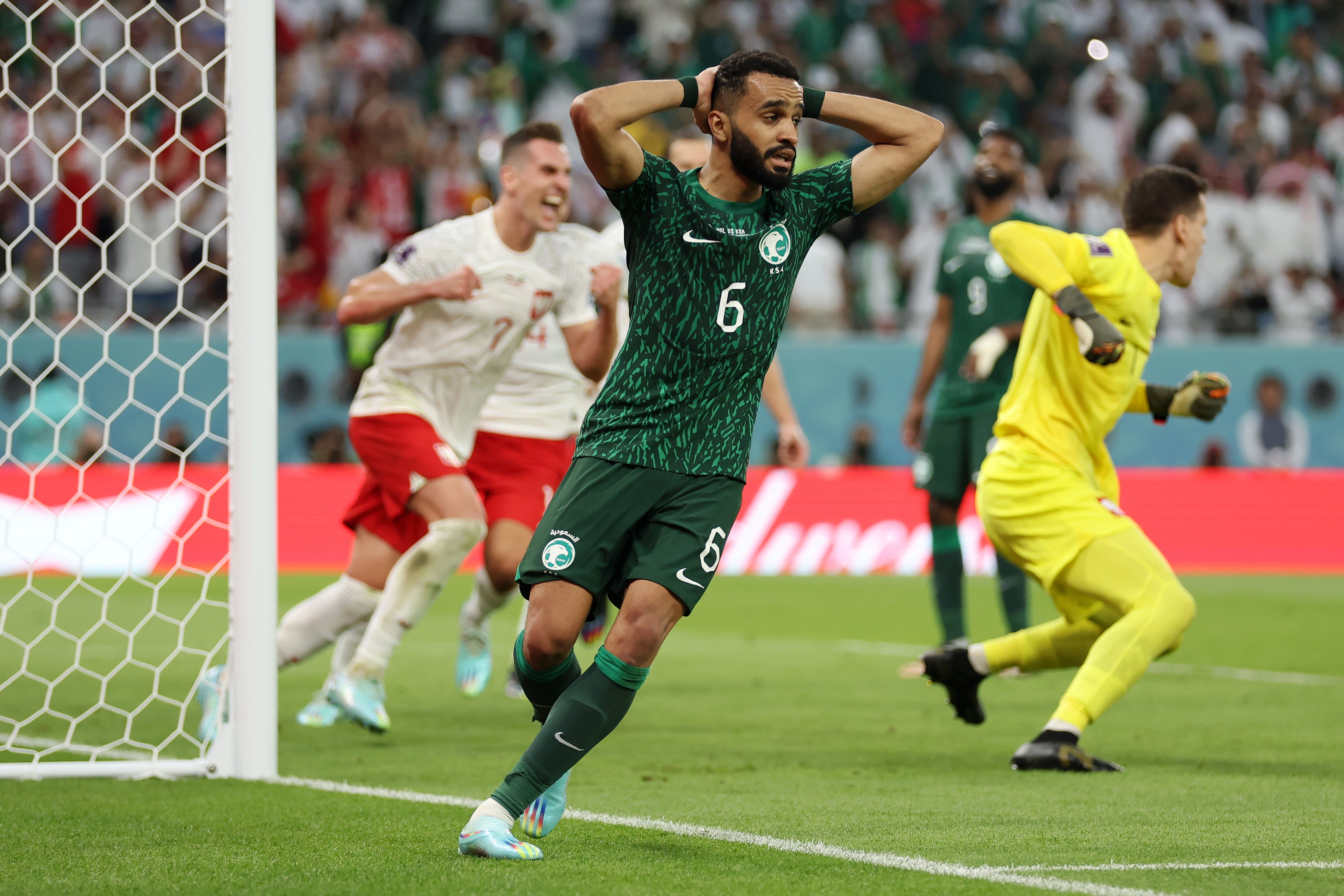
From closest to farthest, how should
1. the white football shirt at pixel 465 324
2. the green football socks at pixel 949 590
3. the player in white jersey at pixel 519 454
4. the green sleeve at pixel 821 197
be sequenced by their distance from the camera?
the green sleeve at pixel 821 197, the white football shirt at pixel 465 324, the player in white jersey at pixel 519 454, the green football socks at pixel 949 590

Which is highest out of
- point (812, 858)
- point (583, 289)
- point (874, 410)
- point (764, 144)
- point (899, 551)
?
point (764, 144)

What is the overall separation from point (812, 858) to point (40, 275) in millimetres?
12861

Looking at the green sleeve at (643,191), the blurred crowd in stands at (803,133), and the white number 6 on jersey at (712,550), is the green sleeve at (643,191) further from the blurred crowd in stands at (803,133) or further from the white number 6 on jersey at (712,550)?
the blurred crowd in stands at (803,133)

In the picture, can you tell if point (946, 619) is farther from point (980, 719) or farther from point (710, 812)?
point (710, 812)

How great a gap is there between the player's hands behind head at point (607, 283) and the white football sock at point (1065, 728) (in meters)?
2.07

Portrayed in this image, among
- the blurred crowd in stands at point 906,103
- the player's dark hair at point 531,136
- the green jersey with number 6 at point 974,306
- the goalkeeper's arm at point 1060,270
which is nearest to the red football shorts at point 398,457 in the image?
the player's dark hair at point 531,136

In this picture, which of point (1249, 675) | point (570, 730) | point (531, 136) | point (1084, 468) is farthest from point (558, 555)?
point (1249, 675)

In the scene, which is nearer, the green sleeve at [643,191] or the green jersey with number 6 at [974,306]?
the green sleeve at [643,191]

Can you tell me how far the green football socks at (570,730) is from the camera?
412cm

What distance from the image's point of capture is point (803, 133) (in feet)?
58.2

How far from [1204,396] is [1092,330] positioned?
A: 0.96 metres

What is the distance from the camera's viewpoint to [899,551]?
1509cm

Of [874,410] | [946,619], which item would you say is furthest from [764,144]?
[874,410]

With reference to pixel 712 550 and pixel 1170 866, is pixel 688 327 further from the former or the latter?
pixel 1170 866
